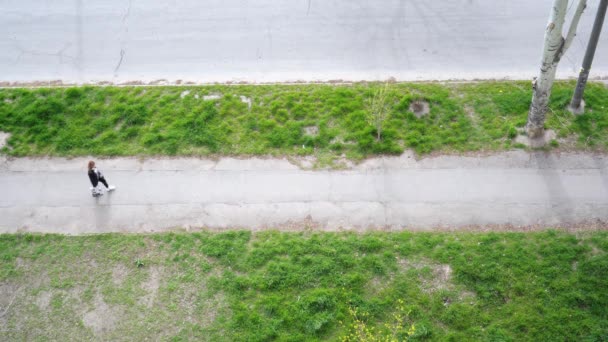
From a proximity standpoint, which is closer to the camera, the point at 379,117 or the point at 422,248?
the point at 422,248

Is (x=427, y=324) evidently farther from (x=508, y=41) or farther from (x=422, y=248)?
(x=508, y=41)

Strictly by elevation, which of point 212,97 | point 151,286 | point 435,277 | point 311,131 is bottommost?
point 151,286

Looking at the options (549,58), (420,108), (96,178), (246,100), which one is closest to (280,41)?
(246,100)

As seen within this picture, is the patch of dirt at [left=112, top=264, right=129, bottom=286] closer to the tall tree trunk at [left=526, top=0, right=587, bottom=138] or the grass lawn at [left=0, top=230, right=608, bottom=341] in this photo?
the grass lawn at [left=0, top=230, right=608, bottom=341]

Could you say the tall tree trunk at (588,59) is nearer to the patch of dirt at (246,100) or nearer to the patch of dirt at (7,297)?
the patch of dirt at (246,100)

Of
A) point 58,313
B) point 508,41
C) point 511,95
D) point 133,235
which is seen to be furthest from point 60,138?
point 508,41

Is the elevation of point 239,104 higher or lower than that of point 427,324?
higher

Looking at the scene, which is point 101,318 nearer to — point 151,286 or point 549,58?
point 151,286
